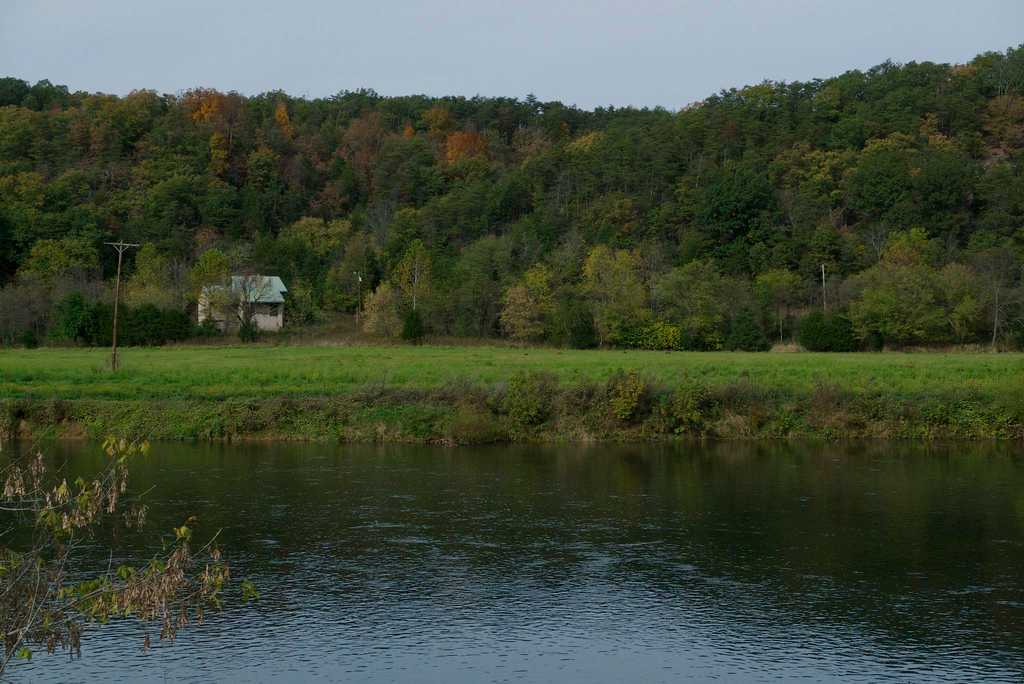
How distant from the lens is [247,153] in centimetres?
12862

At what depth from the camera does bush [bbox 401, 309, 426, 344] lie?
76.8 metres

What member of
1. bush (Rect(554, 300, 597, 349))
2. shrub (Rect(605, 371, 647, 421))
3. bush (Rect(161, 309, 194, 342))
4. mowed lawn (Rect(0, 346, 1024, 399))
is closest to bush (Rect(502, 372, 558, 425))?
shrub (Rect(605, 371, 647, 421))

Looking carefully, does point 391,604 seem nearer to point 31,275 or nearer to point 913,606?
point 913,606

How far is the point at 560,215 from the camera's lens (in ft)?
362

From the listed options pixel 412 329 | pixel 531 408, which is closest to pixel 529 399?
pixel 531 408

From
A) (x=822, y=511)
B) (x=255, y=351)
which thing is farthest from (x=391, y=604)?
(x=255, y=351)

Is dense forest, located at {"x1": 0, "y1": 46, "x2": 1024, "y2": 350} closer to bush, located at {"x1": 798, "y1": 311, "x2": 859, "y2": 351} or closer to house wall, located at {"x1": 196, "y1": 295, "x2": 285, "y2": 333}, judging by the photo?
bush, located at {"x1": 798, "y1": 311, "x2": 859, "y2": 351}

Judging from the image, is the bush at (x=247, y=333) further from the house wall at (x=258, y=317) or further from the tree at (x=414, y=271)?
the tree at (x=414, y=271)

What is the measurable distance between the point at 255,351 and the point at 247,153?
70180 mm

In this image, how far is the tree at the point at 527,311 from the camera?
3059 inches

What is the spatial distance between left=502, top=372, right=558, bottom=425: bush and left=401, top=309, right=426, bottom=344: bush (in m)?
39.7

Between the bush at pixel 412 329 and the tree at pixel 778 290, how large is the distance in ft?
83.9

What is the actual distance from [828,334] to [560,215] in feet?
147

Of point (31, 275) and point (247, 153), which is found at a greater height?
point (247, 153)
